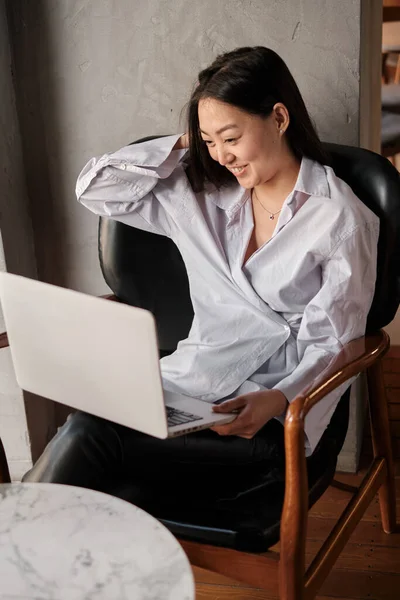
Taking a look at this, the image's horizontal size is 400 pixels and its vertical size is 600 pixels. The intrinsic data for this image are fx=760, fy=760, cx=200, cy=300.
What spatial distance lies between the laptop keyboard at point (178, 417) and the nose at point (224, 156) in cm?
50

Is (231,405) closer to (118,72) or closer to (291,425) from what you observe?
(291,425)

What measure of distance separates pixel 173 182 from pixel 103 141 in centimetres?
37

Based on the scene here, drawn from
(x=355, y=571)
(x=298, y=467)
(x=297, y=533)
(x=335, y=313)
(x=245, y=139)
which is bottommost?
(x=355, y=571)

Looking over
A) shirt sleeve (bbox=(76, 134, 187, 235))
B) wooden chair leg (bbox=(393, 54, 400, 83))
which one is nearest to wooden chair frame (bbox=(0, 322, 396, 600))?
shirt sleeve (bbox=(76, 134, 187, 235))

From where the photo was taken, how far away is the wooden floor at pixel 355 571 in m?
1.62

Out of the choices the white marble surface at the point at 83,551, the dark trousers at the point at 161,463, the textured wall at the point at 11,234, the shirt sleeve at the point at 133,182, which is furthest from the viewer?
the textured wall at the point at 11,234

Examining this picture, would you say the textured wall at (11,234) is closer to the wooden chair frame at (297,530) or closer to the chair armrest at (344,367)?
the wooden chair frame at (297,530)

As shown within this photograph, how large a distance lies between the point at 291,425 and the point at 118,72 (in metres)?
1.08

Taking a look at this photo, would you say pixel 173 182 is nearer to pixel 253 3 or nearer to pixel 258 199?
pixel 258 199

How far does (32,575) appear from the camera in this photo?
97cm

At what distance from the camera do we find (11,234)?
6.41 feet

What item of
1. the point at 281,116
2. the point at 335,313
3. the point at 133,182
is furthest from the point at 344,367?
the point at 133,182

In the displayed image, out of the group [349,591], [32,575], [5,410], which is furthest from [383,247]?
[5,410]

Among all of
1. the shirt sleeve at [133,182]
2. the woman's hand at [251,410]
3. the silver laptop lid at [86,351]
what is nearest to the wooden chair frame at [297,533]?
the woman's hand at [251,410]
